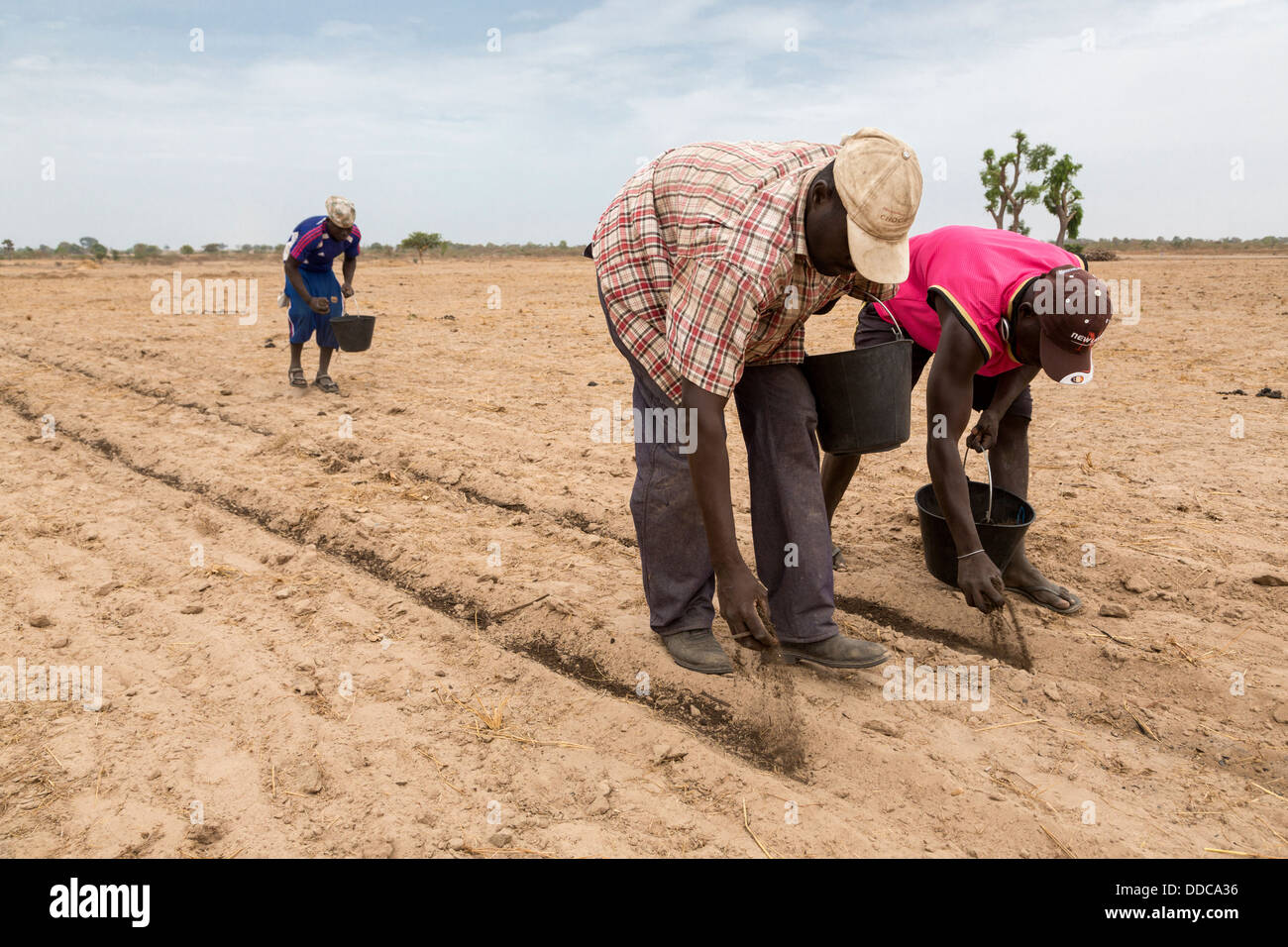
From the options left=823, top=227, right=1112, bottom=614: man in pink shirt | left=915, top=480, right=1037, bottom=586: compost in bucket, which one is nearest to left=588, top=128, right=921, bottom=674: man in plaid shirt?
left=823, top=227, right=1112, bottom=614: man in pink shirt

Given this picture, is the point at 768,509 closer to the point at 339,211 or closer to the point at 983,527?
the point at 983,527

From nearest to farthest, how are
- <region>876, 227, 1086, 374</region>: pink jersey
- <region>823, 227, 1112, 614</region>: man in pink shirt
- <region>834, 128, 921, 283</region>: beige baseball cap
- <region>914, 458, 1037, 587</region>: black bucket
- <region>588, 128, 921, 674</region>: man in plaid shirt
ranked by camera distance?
1. <region>834, 128, 921, 283</region>: beige baseball cap
2. <region>588, 128, 921, 674</region>: man in plaid shirt
3. <region>823, 227, 1112, 614</region>: man in pink shirt
4. <region>876, 227, 1086, 374</region>: pink jersey
5. <region>914, 458, 1037, 587</region>: black bucket

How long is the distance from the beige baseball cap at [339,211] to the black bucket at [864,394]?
4.90 m

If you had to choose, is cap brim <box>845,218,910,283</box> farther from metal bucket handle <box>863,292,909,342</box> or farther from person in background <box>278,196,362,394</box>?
person in background <box>278,196,362,394</box>

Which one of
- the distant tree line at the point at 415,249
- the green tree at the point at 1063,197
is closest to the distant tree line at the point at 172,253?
the distant tree line at the point at 415,249

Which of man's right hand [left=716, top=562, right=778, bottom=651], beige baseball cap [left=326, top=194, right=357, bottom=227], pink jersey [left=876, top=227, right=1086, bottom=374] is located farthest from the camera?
beige baseball cap [left=326, top=194, right=357, bottom=227]

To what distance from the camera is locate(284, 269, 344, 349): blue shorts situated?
711 cm

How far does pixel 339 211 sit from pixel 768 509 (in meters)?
5.06

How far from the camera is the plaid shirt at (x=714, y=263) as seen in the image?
2.33 metres

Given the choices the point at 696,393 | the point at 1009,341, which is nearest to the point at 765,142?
the point at 696,393

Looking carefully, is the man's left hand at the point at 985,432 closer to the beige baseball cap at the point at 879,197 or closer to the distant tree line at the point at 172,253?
the beige baseball cap at the point at 879,197

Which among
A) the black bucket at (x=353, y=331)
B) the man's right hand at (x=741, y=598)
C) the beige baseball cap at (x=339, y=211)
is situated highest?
the beige baseball cap at (x=339, y=211)

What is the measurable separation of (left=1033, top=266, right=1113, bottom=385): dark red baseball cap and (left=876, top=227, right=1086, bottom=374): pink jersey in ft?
0.40

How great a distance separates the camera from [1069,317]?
2973mm
